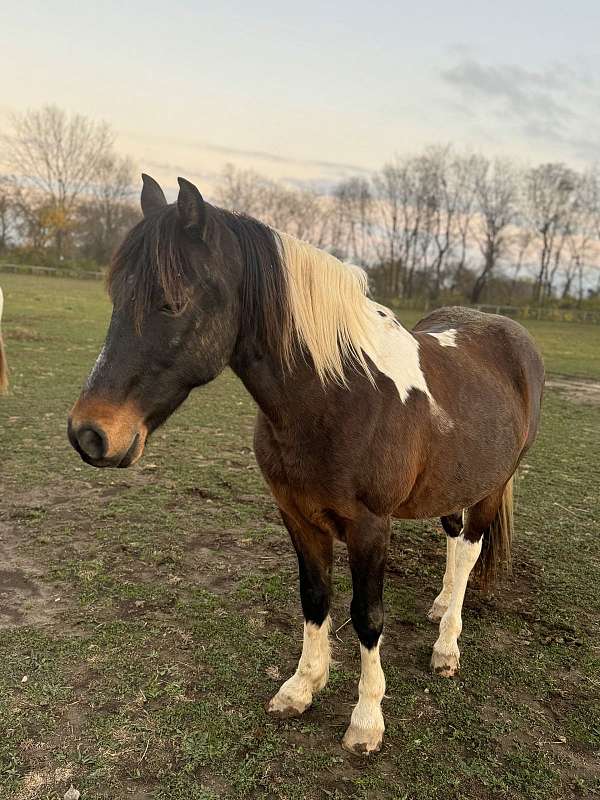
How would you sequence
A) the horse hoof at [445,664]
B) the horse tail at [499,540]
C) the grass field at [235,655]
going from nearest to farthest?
1. the grass field at [235,655]
2. the horse hoof at [445,664]
3. the horse tail at [499,540]

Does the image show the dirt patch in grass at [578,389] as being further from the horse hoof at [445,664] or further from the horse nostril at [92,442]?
the horse nostril at [92,442]

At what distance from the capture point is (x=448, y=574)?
11.3 ft

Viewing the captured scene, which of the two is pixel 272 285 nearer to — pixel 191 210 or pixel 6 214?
pixel 191 210

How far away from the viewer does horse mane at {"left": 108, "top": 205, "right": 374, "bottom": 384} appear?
1.74 meters

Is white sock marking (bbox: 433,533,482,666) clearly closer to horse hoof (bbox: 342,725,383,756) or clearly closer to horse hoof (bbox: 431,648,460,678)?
horse hoof (bbox: 431,648,460,678)

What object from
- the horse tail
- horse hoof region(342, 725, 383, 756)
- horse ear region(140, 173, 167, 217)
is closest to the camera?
horse ear region(140, 173, 167, 217)

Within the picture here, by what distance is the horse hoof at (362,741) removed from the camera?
2.25 m

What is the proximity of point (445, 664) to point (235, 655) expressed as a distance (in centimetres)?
109

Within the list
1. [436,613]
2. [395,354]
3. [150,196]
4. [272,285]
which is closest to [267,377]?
[272,285]

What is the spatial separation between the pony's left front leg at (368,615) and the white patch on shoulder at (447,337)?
4.02ft

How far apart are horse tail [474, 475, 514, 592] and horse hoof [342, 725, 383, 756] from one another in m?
1.50

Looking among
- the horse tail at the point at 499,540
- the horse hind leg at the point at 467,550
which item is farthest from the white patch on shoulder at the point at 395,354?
the horse tail at the point at 499,540

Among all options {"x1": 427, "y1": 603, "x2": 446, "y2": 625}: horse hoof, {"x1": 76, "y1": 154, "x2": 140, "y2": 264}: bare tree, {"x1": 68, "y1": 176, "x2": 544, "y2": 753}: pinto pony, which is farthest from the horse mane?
{"x1": 76, "y1": 154, "x2": 140, "y2": 264}: bare tree

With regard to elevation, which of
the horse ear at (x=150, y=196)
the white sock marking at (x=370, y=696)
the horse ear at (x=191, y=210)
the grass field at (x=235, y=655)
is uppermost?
the horse ear at (x=150, y=196)
